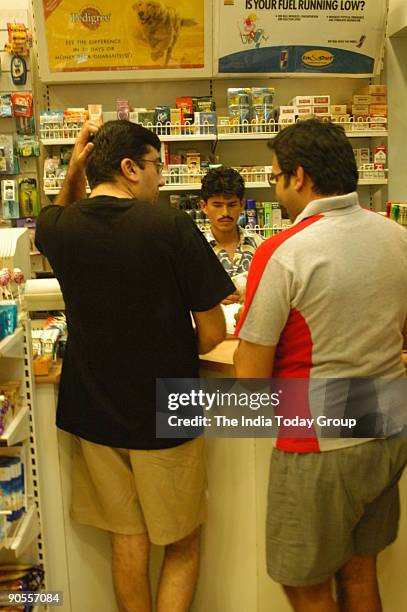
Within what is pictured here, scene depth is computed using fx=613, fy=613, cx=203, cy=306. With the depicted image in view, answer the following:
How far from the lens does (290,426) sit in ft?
4.82

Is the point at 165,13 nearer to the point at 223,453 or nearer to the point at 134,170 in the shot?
the point at 134,170

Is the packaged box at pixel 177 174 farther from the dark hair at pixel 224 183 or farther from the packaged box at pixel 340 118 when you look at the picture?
the packaged box at pixel 340 118

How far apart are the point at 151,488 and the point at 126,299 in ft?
1.76

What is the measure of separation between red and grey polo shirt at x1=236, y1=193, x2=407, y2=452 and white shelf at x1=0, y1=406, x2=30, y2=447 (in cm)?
68

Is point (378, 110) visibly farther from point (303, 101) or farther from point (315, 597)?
point (315, 597)

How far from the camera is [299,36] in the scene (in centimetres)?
389

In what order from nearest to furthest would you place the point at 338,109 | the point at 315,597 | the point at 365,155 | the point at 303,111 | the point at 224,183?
the point at 315,597 → the point at 224,183 → the point at 303,111 → the point at 338,109 → the point at 365,155

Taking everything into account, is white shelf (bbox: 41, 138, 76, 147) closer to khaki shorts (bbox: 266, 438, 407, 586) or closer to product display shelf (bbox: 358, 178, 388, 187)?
product display shelf (bbox: 358, 178, 388, 187)

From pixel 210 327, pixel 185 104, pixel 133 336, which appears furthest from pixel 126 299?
pixel 185 104

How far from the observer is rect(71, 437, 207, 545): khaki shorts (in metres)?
1.70

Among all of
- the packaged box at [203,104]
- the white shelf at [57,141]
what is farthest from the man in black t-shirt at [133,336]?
the packaged box at [203,104]

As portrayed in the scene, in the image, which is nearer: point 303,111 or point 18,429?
point 18,429

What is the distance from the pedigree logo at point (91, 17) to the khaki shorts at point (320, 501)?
315cm

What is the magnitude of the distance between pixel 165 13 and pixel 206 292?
2793 mm
